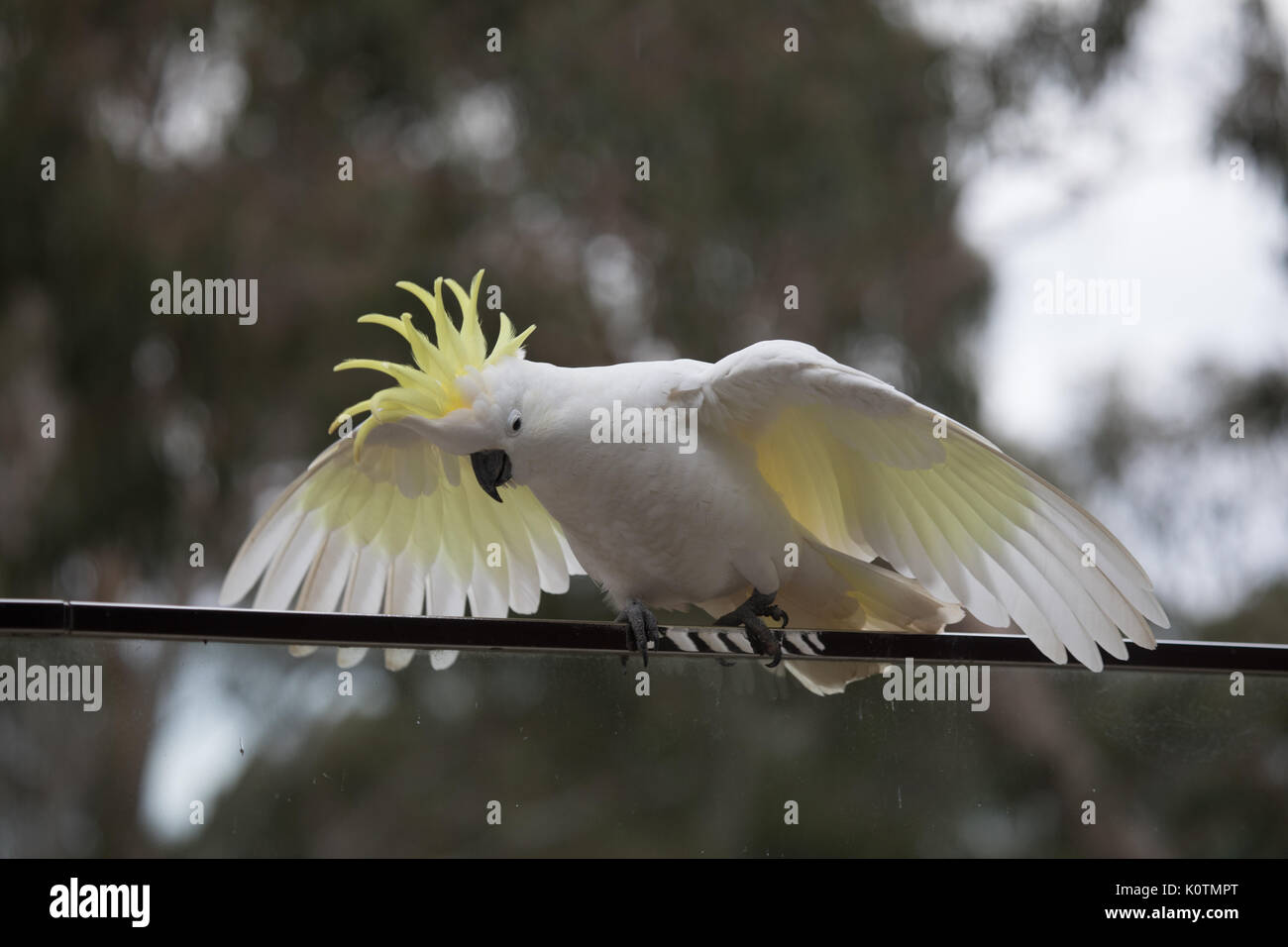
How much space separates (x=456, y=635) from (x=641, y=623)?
15.6 inches

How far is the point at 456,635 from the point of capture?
1.60 meters

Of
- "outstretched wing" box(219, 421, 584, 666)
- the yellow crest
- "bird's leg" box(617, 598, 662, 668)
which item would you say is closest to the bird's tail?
"bird's leg" box(617, 598, 662, 668)

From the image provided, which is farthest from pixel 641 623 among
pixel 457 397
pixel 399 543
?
pixel 399 543

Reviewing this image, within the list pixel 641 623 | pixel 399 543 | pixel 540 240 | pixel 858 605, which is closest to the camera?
pixel 641 623

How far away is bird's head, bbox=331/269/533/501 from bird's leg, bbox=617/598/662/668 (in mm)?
275

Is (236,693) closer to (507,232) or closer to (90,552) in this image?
(90,552)

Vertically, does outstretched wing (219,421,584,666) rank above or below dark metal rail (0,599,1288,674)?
above

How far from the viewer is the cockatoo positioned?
6.05ft

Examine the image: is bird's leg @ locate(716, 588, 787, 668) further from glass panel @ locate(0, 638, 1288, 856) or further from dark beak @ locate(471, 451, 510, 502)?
dark beak @ locate(471, 451, 510, 502)


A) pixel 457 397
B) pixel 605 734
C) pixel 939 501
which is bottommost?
pixel 605 734

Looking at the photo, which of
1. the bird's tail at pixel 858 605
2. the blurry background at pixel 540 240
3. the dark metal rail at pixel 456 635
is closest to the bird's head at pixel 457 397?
the dark metal rail at pixel 456 635

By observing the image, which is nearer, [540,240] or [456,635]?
[456,635]

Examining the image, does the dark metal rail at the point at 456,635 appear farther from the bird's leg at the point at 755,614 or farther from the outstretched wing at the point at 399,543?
the outstretched wing at the point at 399,543

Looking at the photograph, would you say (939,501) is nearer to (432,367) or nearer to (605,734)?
(605,734)
